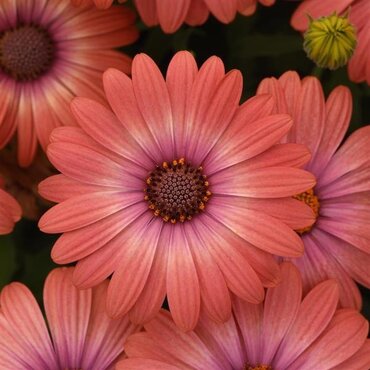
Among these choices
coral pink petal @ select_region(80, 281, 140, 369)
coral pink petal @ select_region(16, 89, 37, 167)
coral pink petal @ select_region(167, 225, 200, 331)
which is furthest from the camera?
coral pink petal @ select_region(16, 89, 37, 167)

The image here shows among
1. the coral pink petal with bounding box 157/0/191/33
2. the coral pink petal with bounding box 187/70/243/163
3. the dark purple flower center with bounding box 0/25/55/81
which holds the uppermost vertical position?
the dark purple flower center with bounding box 0/25/55/81

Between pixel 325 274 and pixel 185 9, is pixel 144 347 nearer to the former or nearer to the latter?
pixel 325 274

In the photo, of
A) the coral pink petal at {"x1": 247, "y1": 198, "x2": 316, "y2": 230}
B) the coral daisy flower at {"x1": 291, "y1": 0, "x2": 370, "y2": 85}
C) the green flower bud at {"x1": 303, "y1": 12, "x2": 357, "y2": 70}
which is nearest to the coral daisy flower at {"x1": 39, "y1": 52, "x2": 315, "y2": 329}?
the coral pink petal at {"x1": 247, "y1": 198, "x2": 316, "y2": 230}

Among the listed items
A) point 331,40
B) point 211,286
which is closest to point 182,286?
point 211,286

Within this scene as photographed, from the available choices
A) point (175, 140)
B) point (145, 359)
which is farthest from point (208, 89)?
point (145, 359)

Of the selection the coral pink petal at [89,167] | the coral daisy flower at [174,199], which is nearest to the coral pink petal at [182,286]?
the coral daisy flower at [174,199]

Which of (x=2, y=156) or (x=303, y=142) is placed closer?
(x=303, y=142)

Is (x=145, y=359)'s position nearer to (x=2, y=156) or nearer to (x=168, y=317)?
(x=168, y=317)

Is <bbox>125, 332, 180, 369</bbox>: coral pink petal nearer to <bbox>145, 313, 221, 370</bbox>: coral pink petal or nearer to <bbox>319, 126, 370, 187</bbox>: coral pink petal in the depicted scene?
<bbox>145, 313, 221, 370</bbox>: coral pink petal
